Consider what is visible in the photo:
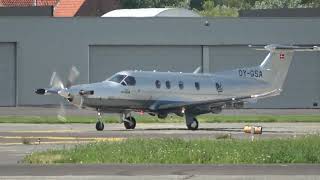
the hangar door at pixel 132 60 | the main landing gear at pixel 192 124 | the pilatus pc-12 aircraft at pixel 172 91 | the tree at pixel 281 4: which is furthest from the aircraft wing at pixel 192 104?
the tree at pixel 281 4

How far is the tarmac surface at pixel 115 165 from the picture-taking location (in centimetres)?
1998

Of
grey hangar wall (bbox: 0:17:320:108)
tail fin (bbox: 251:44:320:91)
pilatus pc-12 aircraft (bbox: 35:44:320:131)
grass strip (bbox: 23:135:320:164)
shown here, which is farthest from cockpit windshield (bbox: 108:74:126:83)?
grey hangar wall (bbox: 0:17:320:108)

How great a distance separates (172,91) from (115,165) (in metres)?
20.0

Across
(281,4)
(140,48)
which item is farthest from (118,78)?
(281,4)

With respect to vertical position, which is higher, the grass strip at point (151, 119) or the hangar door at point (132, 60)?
the hangar door at point (132, 60)

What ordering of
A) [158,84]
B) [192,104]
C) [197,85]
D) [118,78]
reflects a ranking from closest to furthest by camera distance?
[118,78] → [192,104] → [158,84] → [197,85]

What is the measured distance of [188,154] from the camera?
2356cm

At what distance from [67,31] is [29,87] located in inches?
173

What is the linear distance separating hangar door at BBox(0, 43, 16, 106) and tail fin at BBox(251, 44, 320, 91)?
74.4 ft

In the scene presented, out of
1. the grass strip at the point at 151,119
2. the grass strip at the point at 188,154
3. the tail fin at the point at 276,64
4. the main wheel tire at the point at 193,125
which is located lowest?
the grass strip at the point at 151,119

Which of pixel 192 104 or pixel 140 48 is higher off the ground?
pixel 140 48

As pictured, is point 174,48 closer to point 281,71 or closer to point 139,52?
point 139,52

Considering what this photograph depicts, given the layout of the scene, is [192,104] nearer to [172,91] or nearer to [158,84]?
[172,91]

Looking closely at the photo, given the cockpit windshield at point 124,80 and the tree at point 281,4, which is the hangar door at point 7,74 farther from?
the tree at point 281,4
